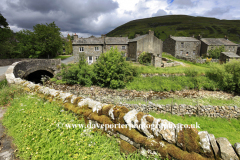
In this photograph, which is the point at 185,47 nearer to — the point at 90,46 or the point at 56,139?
the point at 90,46

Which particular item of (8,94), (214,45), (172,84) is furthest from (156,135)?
(214,45)

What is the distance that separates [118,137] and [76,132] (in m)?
1.33

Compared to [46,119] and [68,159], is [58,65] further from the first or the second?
[68,159]

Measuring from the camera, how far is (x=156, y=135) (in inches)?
125

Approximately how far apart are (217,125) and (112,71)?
1471cm

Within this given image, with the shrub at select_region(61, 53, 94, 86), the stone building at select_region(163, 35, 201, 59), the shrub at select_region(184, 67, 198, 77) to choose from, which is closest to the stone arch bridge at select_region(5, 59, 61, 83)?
the shrub at select_region(61, 53, 94, 86)

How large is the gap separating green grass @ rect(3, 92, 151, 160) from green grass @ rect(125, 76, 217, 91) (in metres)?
17.1

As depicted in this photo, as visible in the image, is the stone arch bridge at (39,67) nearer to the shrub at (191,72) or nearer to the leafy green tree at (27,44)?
the leafy green tree at (27,44)

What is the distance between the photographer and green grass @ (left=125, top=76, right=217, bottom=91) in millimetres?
20350

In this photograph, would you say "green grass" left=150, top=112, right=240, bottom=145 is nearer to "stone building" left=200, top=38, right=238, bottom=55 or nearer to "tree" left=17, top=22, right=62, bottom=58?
"tree" left=17, top=22, right=62, bottom=58

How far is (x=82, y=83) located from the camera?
73.2ft

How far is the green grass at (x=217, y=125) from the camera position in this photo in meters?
8.16

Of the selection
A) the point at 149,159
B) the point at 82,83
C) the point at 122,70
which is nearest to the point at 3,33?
the point at 82,83

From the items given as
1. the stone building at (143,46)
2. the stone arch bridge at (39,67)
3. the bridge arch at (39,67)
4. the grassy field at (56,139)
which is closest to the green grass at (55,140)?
the grassy field at (56,139)
